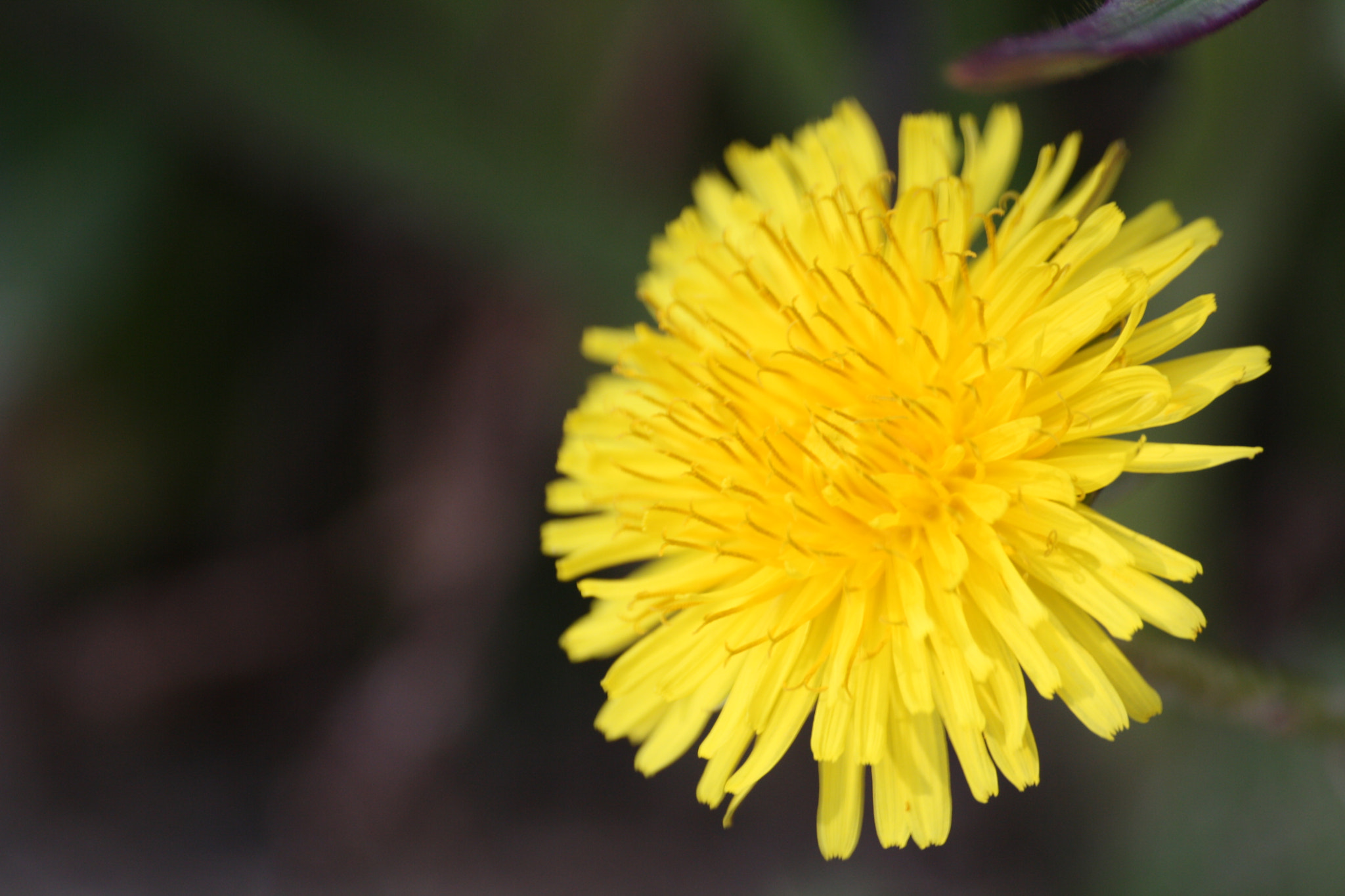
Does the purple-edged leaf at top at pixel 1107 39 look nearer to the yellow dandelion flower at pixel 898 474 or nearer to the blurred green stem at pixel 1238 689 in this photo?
the yellow dandelion flower at pixel 898 474

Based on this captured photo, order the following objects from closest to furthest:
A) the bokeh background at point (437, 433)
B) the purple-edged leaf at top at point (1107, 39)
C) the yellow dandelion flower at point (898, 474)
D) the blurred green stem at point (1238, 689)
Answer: the purple-edged leaf at top at point (1107, 39) → the yellow dandelion flower at point (898, 474) → the blurred green stem at point (1238, 689) → the bokeh background at point (437, 433)

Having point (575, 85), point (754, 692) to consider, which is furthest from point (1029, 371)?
point (575, 85)

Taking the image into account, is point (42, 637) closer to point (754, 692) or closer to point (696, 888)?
point (696, 888)

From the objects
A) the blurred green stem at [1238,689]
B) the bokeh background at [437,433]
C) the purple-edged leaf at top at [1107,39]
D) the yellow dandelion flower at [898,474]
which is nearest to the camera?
the purple-edged leaf at top at [1107,39]

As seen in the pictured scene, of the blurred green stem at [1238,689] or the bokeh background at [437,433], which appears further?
the bokeh background at [437,433]

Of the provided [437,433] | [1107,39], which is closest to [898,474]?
[1107,39]

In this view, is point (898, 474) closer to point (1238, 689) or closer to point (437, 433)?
point (1238, 689)

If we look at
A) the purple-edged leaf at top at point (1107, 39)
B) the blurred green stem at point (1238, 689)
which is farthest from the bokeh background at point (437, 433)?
the purple-edged leaf at top at point (1107, 39)
